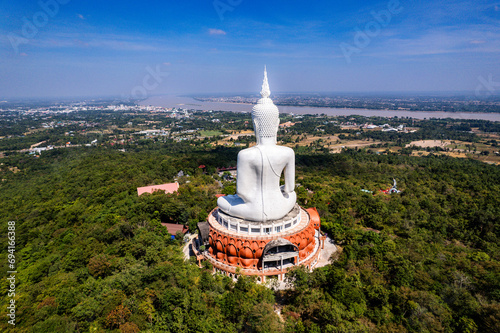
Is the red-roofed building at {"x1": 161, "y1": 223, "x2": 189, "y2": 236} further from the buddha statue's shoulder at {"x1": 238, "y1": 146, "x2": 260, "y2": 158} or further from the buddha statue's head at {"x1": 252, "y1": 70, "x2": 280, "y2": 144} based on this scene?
the buddha statue's head at {"x1": 252, "y1": 70, "x2": 280, "y2": 144}

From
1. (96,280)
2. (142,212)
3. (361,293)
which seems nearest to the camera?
(361,293)

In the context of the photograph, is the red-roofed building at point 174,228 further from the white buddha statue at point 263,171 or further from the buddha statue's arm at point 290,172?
the buddha statue's arm at point 290,172

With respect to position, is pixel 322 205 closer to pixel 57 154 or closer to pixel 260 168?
pixel 260 168

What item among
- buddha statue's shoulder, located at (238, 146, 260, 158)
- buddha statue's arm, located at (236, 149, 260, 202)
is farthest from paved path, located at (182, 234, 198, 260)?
buddha statue's shoulder, located at (238, 146, 260, 158)

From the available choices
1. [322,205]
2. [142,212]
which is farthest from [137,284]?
[322,205]

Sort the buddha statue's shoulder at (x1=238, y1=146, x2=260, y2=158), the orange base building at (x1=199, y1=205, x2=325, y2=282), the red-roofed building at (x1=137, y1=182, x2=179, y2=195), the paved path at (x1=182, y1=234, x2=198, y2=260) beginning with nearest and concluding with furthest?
the orange base building at (x1=199, y1=205, x2=325, y2=282), the buddha statue's shoulder at (x1=238, y1=146, x2=260, y2=158), the paved path at (x1=182, y1=234, x2=198, y2=260), the red-roofed building at (x1=137, y1=182, x2=179, y2=195)

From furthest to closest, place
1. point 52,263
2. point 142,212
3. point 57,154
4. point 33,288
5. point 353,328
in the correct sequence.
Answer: point 57,154 < point 142,212 < point 52,263 < point 33,288 < point 353,328

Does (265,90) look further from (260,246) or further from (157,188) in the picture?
(157,188)

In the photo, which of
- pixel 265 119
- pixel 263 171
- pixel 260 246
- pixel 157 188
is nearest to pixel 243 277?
pixel 260 246
